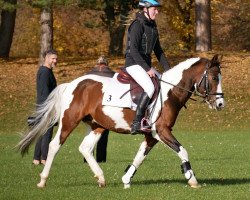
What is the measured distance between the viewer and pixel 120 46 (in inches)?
1785

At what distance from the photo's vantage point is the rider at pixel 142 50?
13.5 m

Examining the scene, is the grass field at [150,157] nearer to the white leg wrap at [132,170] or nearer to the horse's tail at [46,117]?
the white leg wrap at [132,170]

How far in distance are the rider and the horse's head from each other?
79 centimetres

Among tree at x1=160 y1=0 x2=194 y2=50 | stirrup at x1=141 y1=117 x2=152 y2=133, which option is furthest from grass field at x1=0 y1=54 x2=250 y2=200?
tree at x1=160 y1=0 x2=194 y2=50

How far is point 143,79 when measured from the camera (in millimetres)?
13477

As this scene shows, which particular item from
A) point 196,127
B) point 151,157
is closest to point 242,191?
point 151,157

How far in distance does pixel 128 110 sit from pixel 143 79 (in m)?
0.63

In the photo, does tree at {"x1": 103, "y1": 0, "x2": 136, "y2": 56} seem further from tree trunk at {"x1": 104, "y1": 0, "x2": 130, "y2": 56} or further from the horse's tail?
the horse's tail

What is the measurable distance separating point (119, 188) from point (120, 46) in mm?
31963

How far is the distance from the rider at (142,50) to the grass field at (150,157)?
135cm

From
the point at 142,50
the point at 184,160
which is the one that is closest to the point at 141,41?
the point at 142,50

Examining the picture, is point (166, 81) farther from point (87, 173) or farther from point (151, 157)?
point (151, 157)

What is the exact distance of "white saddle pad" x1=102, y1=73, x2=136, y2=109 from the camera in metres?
13.8

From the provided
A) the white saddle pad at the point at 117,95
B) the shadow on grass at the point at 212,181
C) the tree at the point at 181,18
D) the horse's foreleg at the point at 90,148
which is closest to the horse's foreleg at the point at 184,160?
the white saddle pad at the point at 117,95
